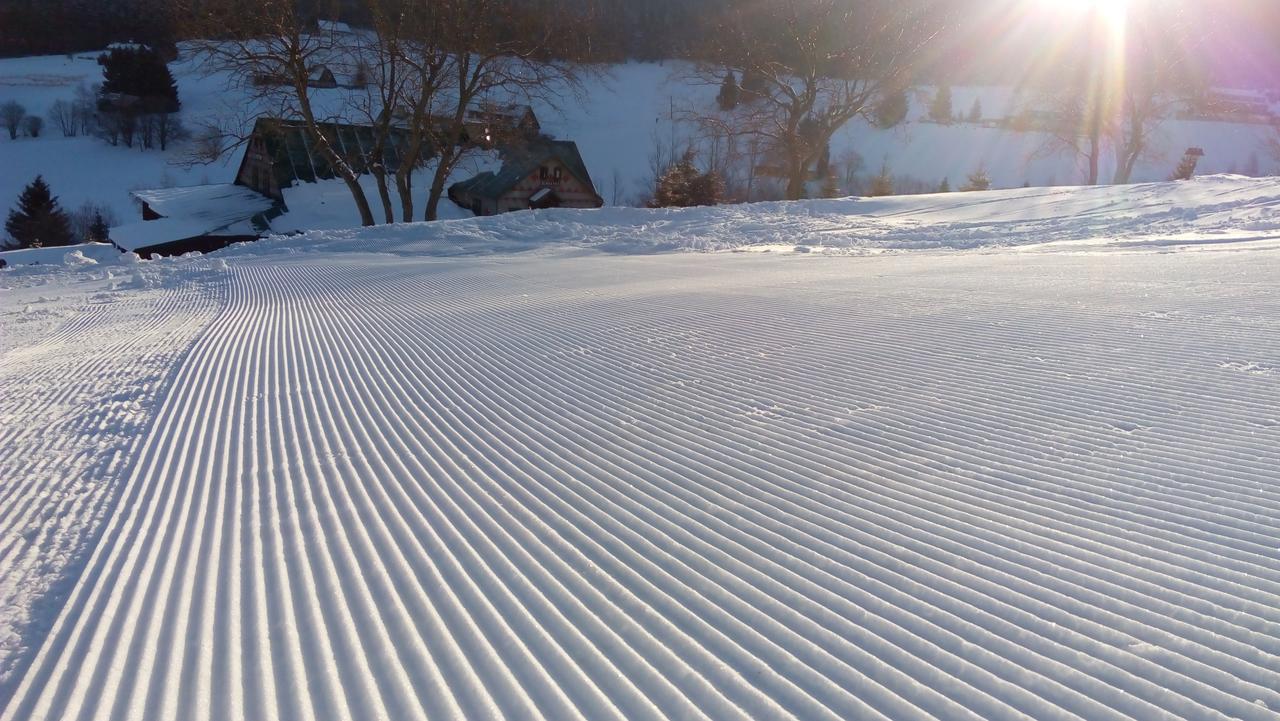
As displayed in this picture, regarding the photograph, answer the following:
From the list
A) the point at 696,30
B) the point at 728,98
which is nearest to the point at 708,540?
the point at 728,98

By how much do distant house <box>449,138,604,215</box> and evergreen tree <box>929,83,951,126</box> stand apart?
71.0ft

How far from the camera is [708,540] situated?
312 centimetres

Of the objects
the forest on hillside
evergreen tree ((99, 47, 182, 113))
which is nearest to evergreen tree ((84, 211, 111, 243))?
evergreen tree ((99, 47, 182, 113))

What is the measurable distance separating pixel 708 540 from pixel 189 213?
114ft

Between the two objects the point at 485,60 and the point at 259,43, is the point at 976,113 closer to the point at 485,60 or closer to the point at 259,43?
the point at 485,60

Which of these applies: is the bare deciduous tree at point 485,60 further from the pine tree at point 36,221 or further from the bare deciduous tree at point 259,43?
the pine tree at point 36,221

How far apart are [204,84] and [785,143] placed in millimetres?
39653

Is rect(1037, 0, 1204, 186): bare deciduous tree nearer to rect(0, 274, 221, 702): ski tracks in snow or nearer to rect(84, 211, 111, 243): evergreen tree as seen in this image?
rect(0, 274, 221, 702): ski tracks in snow

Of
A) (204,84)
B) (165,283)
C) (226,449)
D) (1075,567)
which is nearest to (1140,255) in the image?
(1075,567)

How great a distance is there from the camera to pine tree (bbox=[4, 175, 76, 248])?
37.2m

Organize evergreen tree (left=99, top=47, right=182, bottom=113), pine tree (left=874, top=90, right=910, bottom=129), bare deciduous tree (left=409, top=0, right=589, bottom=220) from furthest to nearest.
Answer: evergreen tree (left=99, top=47, right=182, bottom=113)
pine tree (left=874, top=90, right=910, bottom=129)
bare deciduous tree (left=409, top=0, right=589, bottom=220)

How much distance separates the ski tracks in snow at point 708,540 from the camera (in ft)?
7.24

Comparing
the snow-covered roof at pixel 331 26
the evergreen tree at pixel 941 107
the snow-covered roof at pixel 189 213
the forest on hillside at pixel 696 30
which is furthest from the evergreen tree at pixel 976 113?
the snow-covered roof at pixel 189 213

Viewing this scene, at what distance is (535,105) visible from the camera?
4769cm
